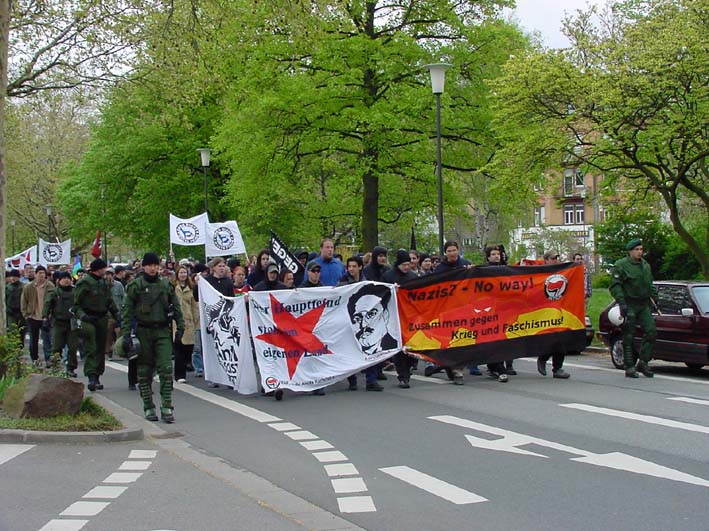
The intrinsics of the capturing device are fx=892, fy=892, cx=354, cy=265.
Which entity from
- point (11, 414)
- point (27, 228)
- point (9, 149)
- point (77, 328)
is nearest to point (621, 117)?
point (77, 328)

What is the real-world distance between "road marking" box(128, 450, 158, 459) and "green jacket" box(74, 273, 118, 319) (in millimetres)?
4886

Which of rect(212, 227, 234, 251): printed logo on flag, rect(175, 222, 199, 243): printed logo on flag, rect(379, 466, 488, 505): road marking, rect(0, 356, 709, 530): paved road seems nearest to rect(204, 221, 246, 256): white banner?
rect(212, 227, 234, 251): printed logo on flag

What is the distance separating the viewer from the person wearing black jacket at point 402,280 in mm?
13055

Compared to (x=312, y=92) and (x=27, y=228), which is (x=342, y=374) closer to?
(x=312, y=92)

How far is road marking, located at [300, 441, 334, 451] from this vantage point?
8.87m

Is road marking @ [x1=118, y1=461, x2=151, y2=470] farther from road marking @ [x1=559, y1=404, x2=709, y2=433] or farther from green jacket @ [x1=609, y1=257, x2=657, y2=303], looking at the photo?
green jacket @ [x1=609, y1=257, x2=657, y2=303]

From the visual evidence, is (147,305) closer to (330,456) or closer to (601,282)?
(330,456)

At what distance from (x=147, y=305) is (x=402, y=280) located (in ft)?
13.9

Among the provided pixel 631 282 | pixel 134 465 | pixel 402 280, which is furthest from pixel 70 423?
pixel 631 282

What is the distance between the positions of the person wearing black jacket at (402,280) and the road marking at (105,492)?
6.30 metres

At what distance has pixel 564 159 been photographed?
917 inches

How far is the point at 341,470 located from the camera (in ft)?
25.7

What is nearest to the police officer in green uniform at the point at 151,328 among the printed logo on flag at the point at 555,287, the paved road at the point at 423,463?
the paved road at the point at 423,463

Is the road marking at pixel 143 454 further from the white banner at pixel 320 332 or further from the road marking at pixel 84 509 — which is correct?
the white banner at pixel 320 332
